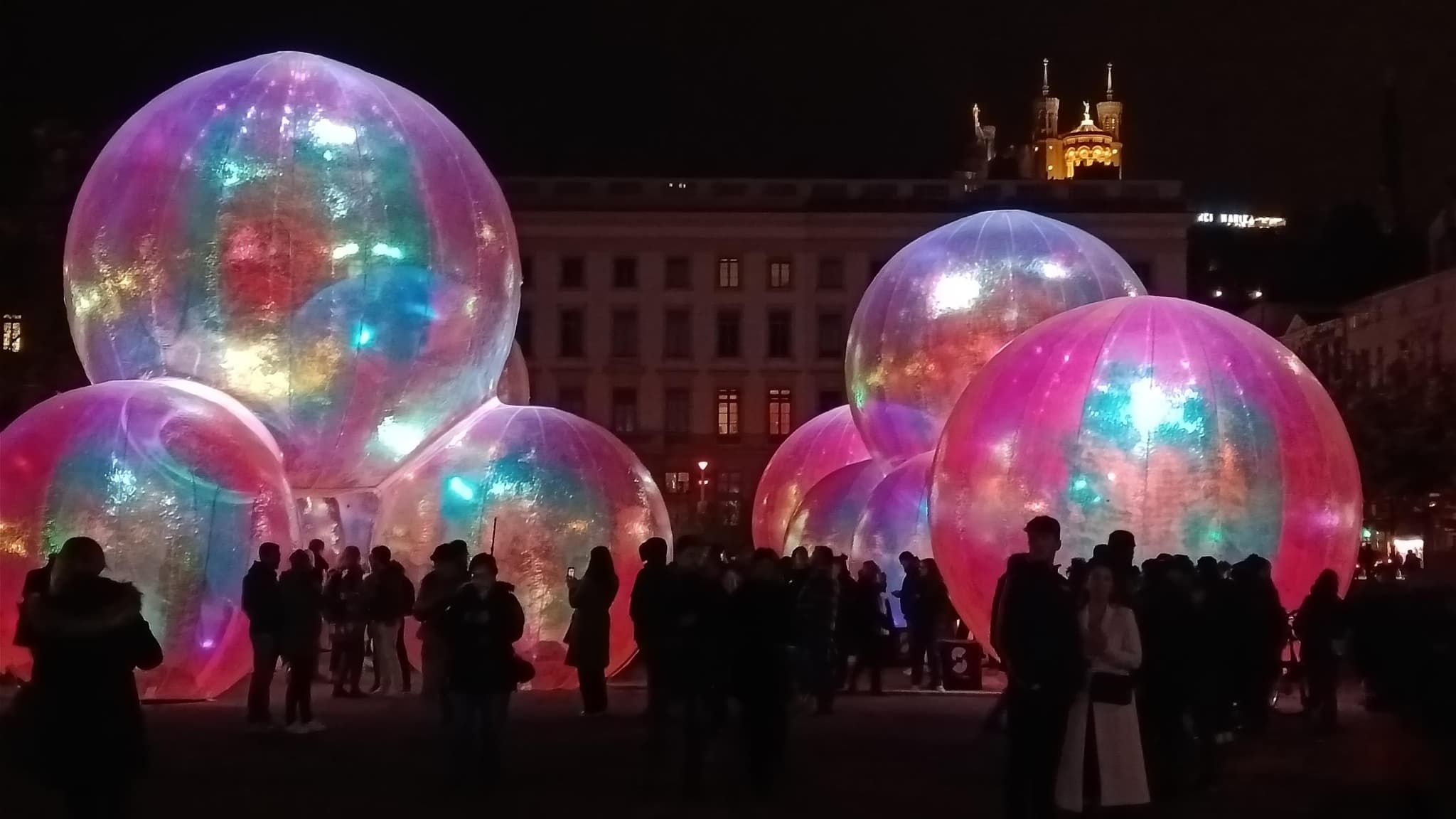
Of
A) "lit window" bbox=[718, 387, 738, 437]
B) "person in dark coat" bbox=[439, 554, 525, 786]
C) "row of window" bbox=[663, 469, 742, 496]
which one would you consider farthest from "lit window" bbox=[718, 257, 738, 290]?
"person in dark coat" bbox=[439, 554, 525, 786]

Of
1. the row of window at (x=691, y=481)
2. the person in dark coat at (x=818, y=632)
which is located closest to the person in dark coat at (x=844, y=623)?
the person in dark coat at (x=818, y=632)

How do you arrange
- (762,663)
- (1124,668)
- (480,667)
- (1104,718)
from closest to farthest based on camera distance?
(1124,668)
(1104,718)
(480,667)
(762,663)

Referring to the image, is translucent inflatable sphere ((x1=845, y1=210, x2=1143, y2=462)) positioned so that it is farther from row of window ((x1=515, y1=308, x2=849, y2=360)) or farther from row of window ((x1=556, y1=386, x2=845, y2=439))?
row of window ((x1=556, y1=386, x2=845, y2=439))

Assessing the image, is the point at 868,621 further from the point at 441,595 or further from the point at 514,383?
the point at 514,383

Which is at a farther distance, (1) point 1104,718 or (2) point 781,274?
(2) point 781,274

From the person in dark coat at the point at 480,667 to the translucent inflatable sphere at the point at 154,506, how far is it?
465cm

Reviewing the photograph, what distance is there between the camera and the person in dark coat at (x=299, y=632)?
50.1 feet

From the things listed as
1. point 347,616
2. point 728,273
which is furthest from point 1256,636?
point 728,273

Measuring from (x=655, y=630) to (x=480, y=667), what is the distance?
4.18 feet

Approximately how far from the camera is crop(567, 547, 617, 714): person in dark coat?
16578 mm

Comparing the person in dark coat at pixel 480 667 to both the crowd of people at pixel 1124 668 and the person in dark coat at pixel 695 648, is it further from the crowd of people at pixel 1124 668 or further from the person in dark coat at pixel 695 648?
the crowd of people at pixel 1124 668

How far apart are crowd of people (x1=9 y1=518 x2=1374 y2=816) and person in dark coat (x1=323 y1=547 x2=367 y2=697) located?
0.02m

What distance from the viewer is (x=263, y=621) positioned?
15164 mm

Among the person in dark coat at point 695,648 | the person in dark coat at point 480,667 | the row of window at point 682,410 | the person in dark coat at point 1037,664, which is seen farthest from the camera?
the row of window at point 682,410
